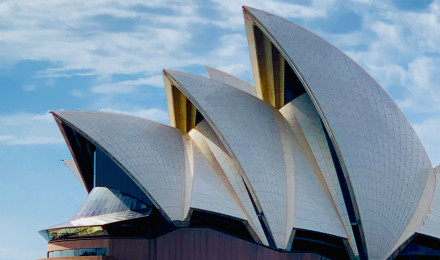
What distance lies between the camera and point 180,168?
50938 millimetres

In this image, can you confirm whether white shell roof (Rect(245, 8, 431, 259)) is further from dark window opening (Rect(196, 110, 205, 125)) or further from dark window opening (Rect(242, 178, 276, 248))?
dark window opening (Rect(196, 110, 205, 125))

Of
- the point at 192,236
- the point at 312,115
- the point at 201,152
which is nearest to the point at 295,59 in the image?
the point at 312,115

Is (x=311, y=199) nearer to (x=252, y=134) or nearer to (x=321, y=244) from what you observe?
(x=321, y=244)

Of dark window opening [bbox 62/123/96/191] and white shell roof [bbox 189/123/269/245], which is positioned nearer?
white shell roof [bbox 189/123/269/245]

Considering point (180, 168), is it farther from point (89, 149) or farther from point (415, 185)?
point (415, 185)

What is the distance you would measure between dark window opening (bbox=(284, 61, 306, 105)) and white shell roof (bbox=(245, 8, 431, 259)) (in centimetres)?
263

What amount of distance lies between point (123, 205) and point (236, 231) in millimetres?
7160

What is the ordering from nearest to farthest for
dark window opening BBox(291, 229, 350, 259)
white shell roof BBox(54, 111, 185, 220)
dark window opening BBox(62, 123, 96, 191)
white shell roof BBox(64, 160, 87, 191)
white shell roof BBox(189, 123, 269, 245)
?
white shell roof BBox(189, 123, 269, 245) < white shell roof BBox(54, 111, 185, 220) < dark window opening BBox(291, 229, 350, 259) < dark window opening BBox(62, 123, 96, 191) < white shell roof BBox(64, 160, 87, 191)

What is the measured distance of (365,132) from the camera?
168 ft

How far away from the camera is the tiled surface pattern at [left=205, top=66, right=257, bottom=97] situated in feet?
201

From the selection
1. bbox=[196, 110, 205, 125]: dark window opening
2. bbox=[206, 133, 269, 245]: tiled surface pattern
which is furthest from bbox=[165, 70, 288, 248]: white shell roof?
bbox=[196, 110, 205, 125]: dark window opening

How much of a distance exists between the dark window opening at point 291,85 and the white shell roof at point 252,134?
1462 millimetres

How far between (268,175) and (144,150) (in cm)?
724

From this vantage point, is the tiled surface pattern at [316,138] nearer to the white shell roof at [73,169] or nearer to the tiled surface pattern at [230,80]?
the tiled surface pattern at [230,80]
